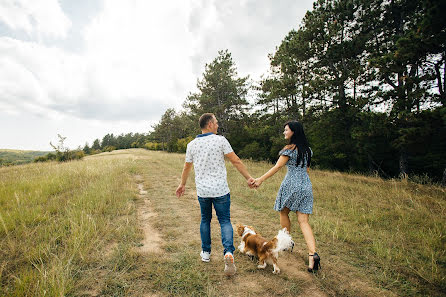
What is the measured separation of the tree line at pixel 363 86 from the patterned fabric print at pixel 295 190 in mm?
8485

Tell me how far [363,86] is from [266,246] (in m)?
15.3

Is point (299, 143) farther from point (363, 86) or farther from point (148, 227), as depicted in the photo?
point (363, 86)

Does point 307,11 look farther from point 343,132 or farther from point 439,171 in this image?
point 439,171

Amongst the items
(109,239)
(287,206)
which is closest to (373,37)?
(287,206)

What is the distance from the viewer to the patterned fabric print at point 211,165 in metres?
2.49

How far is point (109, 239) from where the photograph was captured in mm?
3250

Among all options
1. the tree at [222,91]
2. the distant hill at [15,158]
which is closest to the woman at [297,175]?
the tree at [222,91]

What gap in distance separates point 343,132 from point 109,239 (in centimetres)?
1659

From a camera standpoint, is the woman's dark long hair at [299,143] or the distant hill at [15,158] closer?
the woman's dark long hair at [299,143]

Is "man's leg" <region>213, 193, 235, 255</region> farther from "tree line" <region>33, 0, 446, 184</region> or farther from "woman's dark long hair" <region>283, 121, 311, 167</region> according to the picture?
"tree line" <region>33, 0, 446, 184</region>

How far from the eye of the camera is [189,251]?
9.86 ft

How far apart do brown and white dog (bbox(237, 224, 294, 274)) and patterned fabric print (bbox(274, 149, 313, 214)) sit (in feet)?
1.61

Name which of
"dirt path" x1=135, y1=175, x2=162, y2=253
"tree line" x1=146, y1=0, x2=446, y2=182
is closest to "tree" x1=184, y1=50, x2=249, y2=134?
"tree line" x1=146, y1=0, x2=446, y2=182

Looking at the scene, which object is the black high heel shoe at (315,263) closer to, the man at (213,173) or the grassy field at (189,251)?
the grassy field at (189,251)
